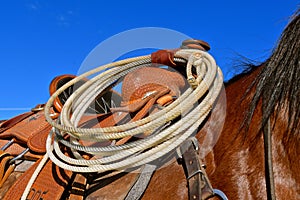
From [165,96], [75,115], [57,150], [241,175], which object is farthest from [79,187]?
[241,175]

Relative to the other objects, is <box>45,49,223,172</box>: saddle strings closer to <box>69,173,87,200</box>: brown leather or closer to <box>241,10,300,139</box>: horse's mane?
<box>69,173,87,200</box>: brown leather

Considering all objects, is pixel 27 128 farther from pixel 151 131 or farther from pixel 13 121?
pixel 151 131

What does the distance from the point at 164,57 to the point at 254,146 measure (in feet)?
2.54

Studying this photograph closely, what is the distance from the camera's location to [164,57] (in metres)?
1.93

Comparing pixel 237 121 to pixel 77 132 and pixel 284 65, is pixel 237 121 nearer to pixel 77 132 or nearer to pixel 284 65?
pixel 284 65

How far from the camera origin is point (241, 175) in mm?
1348

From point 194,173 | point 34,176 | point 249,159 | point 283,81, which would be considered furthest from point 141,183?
point 283,81

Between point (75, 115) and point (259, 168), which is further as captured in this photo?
point (75, 115)

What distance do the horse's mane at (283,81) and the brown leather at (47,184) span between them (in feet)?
3.02

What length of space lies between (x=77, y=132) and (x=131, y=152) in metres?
0.29

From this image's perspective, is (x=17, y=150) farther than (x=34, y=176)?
Yes

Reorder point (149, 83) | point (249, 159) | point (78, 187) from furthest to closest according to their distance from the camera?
1. point (149, 83)
2. point (78, 187)
3. point (249, 159)

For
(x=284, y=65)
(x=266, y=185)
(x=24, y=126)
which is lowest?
(x=266, y=185)

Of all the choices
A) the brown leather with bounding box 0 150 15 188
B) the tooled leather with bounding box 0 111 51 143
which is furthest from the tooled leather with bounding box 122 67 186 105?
the brown leather with bounding box 0 150 15 188
